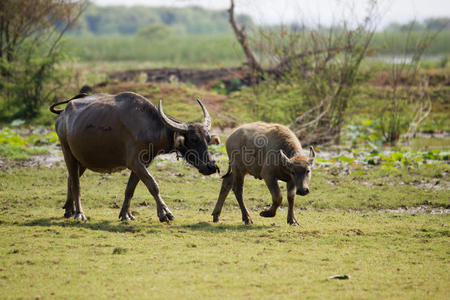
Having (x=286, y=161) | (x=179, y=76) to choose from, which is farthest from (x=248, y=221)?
(x=179, y=76)

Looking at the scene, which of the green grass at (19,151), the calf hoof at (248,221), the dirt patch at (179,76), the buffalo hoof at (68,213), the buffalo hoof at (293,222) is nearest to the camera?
the buffalo hoof at (293,222)

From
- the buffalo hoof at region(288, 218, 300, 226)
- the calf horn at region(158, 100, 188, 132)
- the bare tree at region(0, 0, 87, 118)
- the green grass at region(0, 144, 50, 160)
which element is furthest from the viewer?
the bare tree at region(0, 0, 87, 118)

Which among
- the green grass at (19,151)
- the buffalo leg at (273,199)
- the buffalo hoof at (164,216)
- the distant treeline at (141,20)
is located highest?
the distant treeline at (141,20)

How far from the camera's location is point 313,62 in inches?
675

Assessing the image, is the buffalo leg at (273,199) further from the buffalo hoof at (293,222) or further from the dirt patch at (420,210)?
the dirt patch at (420,210)

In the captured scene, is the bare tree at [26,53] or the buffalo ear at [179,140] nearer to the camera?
the buffalo ear at [179,140]

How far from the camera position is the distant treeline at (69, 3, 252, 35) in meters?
113

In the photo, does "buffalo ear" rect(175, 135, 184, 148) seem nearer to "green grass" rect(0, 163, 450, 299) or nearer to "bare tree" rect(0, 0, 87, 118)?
"green grass" rect(0, 163, 450, 299)

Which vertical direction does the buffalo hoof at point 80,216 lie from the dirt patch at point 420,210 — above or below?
above

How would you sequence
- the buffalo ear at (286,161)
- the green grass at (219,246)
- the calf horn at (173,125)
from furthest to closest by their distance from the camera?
the calf horn at (173,125), the buffalo ear at (286,161), the green grass at (219,246)

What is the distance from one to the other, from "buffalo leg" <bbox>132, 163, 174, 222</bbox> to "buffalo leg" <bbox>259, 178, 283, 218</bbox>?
4.52 feet

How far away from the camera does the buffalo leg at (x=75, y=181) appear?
906 cm

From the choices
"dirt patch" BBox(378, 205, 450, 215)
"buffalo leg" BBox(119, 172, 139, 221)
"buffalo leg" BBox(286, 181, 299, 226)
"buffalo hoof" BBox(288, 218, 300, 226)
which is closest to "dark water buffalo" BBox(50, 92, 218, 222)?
"buffalo leg" BBox(119, 172, 139, 221)

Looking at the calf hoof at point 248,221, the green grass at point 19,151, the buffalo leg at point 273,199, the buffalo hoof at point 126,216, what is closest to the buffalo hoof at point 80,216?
the buffalo hoof at point 126,216
